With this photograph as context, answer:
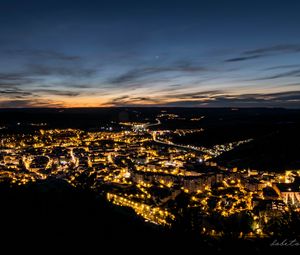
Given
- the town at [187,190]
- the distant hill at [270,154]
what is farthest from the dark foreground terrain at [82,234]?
the distant hill at [270,154]

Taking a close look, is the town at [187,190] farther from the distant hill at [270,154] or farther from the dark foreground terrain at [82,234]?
the distant hill at [270,154]

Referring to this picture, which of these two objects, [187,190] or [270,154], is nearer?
[187,190]

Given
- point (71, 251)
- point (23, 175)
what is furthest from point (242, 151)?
point (71, 251)

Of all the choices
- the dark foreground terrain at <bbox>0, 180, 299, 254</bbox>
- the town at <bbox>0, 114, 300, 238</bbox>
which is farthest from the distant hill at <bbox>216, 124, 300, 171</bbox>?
the dark foreground terrain at <bbox>0, 180, 299, 254</bbox>

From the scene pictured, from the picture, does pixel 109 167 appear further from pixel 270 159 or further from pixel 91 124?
pixel 91 124

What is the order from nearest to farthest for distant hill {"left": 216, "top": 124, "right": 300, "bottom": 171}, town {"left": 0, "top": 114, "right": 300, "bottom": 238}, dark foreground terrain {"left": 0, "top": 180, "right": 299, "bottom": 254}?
dark foreground terrain {"left": 0, "top": 180, "right": 299, "bottom": 254}, town {"left": 0, "top": 114, "right": 300, "bottom": 238}, distant hill {"left": 216, "top": 124, "right": 300, "bottom": 171}

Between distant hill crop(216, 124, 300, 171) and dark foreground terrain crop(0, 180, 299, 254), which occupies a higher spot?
dark foreground terrain crop(0, 180, 299, 254)

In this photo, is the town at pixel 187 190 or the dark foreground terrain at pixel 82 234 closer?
the dark foreground terrain at pixel 82 234

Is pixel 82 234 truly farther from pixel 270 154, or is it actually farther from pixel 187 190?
pixel 270 154

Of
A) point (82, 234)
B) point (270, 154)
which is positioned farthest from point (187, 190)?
point (270, 154)

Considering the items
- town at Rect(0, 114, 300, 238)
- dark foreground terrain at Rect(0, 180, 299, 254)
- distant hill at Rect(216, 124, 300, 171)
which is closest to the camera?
dark foreground terrain at Rect(0, 180, 299, 254)

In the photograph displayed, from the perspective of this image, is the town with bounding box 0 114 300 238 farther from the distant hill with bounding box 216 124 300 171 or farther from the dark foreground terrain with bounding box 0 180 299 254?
the distant hill with bounding box 216 124 300 171
